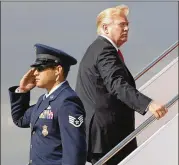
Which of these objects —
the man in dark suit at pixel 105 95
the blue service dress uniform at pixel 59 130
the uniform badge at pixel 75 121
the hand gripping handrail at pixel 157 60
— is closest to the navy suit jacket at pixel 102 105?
the man in dark suit at pixel 105 95

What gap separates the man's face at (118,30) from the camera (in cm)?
347

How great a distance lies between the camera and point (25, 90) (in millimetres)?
2756

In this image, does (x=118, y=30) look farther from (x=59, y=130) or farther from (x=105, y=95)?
(x=59, y=130)

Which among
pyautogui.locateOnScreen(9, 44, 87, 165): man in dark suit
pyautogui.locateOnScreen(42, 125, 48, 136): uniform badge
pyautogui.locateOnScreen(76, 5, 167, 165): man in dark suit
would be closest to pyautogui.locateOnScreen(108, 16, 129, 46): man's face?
pyautogui.locateOnScreen(76, 5, 167, 165): man in dark suit

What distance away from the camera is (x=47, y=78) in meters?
2.52

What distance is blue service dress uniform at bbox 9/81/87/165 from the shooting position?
2.41 metres

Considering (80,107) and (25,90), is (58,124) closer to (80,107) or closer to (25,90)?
(80,107)

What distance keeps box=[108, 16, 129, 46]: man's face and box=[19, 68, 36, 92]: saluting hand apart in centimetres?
85

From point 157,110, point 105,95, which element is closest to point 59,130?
point 157,110

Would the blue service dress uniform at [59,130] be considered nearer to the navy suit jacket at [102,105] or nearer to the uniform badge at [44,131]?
the uniform badge at [44,131]

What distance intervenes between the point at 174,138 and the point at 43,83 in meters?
1.59

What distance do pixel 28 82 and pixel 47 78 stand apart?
25 centimetres

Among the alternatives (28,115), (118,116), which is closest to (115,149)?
(118,116)

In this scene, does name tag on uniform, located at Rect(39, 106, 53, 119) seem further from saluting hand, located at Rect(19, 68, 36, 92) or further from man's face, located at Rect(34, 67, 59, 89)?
saluting hand, located at Rect(19, 68, 36, 92)
